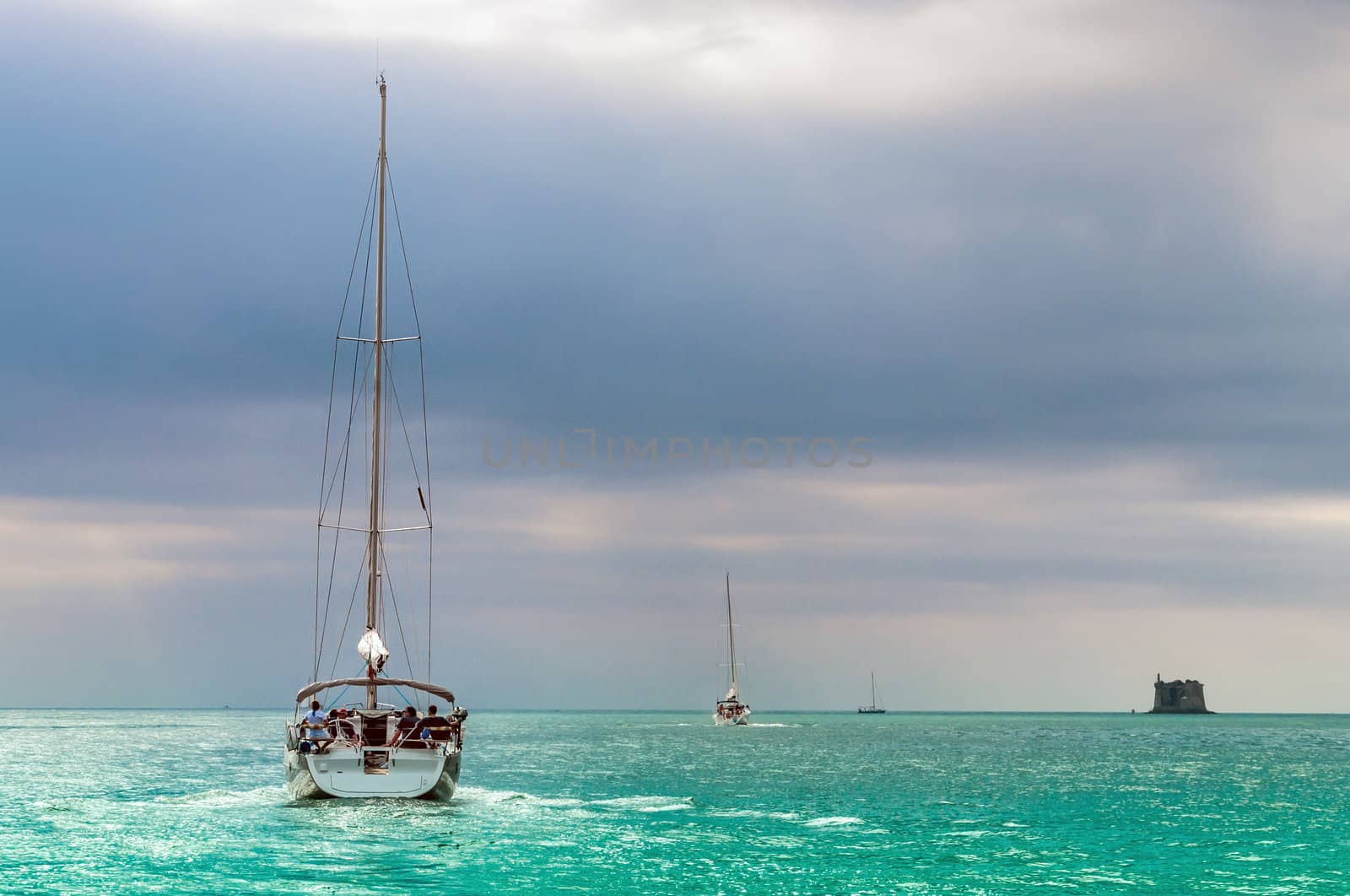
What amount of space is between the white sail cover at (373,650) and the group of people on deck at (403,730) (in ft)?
8.65

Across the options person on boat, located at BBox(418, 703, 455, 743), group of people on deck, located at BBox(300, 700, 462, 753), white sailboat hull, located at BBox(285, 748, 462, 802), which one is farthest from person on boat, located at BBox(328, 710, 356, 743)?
person on boat, located at BBox(418, 703, 455, 743)

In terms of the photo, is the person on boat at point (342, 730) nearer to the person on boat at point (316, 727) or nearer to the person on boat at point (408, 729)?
the person on boat at point (316, 727)

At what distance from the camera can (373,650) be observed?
50781mm

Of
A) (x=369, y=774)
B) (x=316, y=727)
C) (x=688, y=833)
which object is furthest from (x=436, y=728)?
(x=688, y=833)

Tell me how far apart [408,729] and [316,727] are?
3033 mm

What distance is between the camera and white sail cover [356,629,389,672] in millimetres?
50719

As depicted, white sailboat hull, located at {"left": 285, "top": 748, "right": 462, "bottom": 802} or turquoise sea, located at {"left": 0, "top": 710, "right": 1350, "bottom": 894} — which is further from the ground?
white sailboat hull, located at {"left": 285, "top": 748, "right": 462, "bottom": 802}

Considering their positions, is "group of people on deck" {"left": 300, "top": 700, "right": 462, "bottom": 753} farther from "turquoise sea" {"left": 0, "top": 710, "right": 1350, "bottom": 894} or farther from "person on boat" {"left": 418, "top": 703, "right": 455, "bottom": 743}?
"turquoise sea" {"left": 0, "top": 710, "right": 1350, "bottom": 894}

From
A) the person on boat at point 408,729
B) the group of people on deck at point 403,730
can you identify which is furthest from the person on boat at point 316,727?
the person on boat at point 408,729

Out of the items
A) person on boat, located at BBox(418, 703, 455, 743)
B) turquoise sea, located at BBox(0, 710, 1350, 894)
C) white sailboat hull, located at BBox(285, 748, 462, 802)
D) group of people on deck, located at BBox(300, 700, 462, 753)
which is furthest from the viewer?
person on boat, located at BBox(418, 703, 455, 743)

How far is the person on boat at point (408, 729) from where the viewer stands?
152 ft

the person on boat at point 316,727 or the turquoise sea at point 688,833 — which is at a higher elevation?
the person on boat at point 316,727

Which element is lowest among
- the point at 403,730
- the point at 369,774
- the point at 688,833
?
the point at 688,833

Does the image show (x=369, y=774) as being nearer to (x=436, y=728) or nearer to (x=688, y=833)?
(x=436, y=728)
